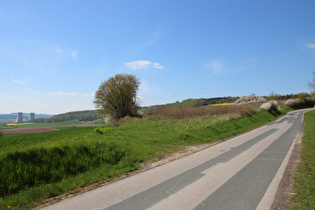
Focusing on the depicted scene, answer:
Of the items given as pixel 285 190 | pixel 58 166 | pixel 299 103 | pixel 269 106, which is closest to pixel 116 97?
pixel 58 166

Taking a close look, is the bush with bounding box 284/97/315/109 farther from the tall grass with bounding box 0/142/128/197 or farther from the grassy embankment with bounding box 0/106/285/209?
the tall grass with bounding box 0/142/128/197

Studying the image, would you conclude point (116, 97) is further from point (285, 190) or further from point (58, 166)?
point (285, 190)

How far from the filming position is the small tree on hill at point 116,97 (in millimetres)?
35125

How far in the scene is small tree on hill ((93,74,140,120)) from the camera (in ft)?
115

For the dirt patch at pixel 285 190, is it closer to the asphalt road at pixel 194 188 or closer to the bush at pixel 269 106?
the asphalt road at pixel 194 188

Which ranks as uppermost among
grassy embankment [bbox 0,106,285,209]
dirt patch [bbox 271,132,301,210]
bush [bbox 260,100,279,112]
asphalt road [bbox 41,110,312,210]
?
bush [bbox 260,100,279,112]

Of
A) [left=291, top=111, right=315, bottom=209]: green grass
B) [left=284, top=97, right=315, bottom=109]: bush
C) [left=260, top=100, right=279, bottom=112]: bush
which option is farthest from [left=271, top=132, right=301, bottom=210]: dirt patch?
[left=284, top=97, right=315, bottom=109]: bush

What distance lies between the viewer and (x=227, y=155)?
941cm

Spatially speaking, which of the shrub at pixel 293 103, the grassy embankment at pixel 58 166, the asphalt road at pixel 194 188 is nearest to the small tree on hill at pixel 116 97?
the grassy embankment at pixel 58 166

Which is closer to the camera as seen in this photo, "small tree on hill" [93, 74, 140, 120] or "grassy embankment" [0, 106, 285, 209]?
"grassy embankment" [0, 106, 285, 209]

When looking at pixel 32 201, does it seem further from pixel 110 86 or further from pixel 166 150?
pixel 110 86

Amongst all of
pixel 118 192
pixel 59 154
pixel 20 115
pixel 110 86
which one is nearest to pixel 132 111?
pixel 110 86

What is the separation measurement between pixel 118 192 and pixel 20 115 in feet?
365

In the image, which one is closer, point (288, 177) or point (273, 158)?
point (288, 177)
